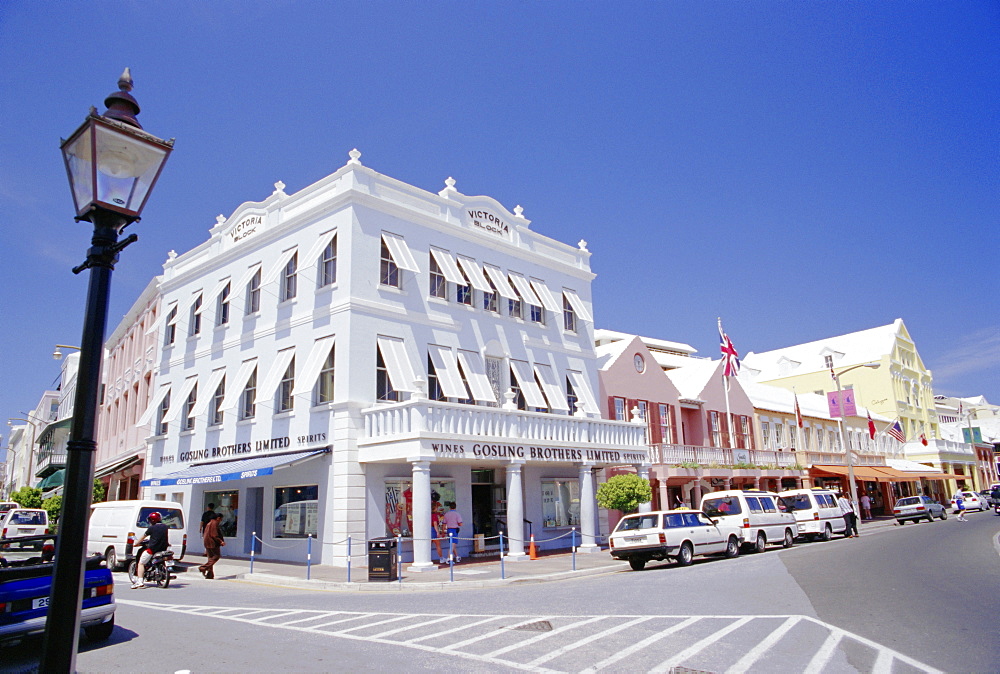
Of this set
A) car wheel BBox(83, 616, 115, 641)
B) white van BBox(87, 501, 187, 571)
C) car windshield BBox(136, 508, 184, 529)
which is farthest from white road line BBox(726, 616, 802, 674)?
car windshield BBox(136, 508, 184, 529)

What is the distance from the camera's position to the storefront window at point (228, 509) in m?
24.5

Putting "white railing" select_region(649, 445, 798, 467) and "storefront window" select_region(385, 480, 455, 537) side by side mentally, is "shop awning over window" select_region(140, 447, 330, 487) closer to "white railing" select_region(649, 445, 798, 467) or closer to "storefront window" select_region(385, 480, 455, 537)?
"storefront window" select_region(385, 480, 455, 537)

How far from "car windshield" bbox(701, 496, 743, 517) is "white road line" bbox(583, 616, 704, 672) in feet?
45.6

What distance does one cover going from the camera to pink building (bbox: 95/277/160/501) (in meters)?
32.6

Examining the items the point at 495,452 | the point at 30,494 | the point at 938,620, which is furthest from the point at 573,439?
the point at 30,494

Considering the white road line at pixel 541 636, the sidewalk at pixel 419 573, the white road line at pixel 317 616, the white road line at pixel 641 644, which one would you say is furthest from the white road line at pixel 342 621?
the white road line at pixel 641 644

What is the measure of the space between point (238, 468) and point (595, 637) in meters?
16.4

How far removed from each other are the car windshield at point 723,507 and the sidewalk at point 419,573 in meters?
4.10

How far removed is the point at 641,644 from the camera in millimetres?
8586

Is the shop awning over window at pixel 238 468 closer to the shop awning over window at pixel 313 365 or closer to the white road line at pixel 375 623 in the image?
the shop awning over window at pixel 313 365

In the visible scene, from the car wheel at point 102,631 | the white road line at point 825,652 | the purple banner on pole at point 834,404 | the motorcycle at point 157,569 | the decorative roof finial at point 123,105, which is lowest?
the white road line at point 825,652

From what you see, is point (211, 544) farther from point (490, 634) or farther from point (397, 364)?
point (490, 634)

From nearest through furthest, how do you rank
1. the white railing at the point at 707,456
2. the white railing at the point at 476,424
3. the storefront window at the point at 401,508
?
the white railing at the point at 476,424, the storefront window at the point at 401,508, the white railing at the point at 707,456

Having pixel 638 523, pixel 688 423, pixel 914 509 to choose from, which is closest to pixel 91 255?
pixel 638 523
